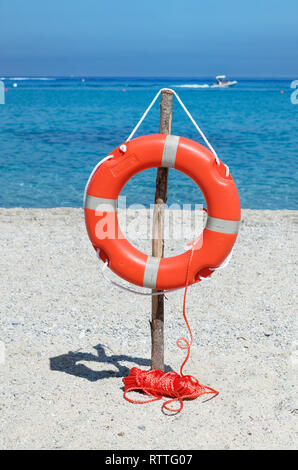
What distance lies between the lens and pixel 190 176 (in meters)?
2.60

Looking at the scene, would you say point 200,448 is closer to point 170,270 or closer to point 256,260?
point 170,270

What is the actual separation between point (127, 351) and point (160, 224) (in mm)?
1006

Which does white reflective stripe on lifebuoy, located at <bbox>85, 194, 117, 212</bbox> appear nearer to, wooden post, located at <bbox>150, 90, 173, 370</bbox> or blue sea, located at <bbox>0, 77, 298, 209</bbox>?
wooden post, located at <bbox>150, 90, 173, 370</bbox>

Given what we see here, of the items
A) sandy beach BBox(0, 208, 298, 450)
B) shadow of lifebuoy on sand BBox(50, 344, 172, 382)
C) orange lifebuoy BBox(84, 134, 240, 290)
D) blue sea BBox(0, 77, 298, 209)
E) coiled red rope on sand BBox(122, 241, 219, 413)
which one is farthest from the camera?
blue sea BBox(0, 77, 298, 209)

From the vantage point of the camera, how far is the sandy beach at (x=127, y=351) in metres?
2.41

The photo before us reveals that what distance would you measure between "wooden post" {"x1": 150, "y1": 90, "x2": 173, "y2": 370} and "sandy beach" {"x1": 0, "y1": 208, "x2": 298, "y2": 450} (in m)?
0.30

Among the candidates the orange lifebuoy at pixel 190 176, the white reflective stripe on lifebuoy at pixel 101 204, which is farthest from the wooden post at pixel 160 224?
the white reflective stripe on lifebuoy at pixel 101 204

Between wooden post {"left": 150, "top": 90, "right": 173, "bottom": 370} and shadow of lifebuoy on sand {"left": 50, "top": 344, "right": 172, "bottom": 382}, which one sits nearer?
wooden post {"left": 150, "top": 90, "right": 173, "bottom": 370}

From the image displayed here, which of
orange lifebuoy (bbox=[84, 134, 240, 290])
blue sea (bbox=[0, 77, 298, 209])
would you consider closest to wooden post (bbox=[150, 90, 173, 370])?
orange lifebuoy (bbox=[84, 134, 240, 290])

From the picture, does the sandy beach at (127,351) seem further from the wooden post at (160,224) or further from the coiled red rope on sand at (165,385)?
the wooden post at (160,224)

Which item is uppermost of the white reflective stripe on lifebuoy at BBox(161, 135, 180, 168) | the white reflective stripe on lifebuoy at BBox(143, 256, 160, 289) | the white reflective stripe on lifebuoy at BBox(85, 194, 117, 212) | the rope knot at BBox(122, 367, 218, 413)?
the white reflective stripe on lifebuoy at BBox(161, 135, 180, 168)

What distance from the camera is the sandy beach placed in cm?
241

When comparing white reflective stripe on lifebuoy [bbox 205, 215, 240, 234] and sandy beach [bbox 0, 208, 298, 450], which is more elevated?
white reflective stripe on lifebuoy [bbox 205, 215, 240, 234]

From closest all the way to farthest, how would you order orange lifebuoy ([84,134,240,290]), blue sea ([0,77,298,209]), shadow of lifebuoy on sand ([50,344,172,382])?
orange lifebuoy ([84,134,240,290]), shadow of lifebuoy on sand ([50,344,172,382]), blue sea ([0,77,298,209])
